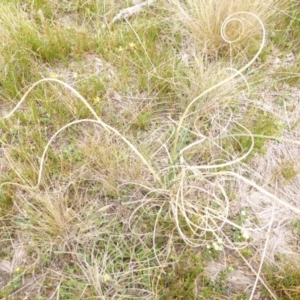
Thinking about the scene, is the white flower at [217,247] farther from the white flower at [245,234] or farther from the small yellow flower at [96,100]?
the small yellow flower at [96,100]

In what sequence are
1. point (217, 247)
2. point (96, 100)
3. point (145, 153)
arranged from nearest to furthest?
point (217, 247), point (145, 153), point (96, 100)

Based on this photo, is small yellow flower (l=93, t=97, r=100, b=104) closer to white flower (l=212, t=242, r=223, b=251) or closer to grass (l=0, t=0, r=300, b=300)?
grass (l=0, t=0, r=300, b=300)

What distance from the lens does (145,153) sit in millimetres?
1841

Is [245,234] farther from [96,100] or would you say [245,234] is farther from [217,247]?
[96,100]

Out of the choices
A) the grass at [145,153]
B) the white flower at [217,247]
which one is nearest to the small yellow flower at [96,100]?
the grass at [145,153]

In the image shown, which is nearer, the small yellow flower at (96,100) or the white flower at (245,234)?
the white flower at (245,234)

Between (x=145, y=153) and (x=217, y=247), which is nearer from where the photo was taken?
(x=217, y=247)

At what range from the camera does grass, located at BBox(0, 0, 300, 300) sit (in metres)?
1.61

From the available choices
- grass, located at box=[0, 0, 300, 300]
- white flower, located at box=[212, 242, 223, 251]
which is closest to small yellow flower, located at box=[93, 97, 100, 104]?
grass, located at box=[0, 0, 300, 300]

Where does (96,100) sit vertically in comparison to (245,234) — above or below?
above

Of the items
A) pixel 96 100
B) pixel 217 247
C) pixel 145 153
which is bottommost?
pixel 217 247

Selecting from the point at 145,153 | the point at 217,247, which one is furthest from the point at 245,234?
the point at 145,153

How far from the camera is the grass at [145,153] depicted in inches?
63.2

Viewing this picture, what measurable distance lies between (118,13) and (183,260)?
1.60 meters
